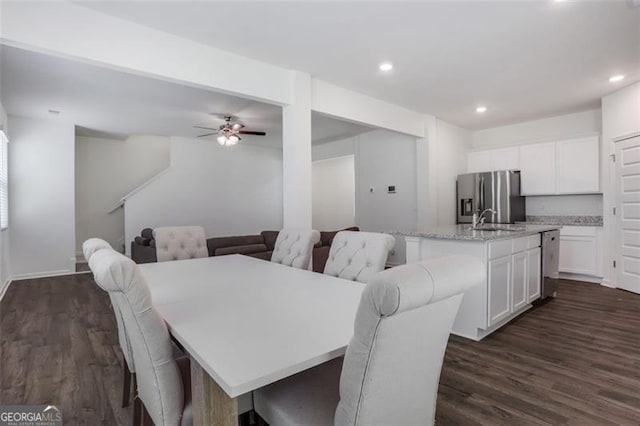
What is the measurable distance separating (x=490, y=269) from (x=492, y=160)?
3928mm

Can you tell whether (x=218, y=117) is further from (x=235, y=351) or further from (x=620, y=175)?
(x=620, y=175)

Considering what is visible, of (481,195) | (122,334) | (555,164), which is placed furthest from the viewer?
(481,195)

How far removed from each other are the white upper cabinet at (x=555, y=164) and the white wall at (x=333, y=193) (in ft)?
11.9

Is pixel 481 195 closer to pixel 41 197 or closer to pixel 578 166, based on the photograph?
pixel 578 166

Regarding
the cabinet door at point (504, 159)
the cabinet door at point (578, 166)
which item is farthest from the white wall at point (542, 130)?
the cabinet door at point (504, 159)

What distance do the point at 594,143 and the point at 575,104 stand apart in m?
0.66

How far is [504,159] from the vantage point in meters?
5.78

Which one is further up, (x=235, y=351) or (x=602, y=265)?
(x=235, y=351)

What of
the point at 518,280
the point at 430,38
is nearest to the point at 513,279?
the point at 518,280

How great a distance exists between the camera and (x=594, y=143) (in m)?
4.82

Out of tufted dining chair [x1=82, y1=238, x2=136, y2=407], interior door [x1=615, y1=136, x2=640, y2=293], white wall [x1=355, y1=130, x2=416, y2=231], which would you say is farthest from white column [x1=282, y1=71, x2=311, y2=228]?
interior door [x1=615, y1=136, x2=640, y2=293]

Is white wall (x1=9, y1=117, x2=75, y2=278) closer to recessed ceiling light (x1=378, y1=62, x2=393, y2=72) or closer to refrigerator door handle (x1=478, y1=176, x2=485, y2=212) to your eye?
recessed ceiling light (x1=378, y1=62, x2=393, y2=72)

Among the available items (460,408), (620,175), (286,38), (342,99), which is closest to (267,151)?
(342,99)

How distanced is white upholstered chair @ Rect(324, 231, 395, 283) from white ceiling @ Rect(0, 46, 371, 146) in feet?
10.6
